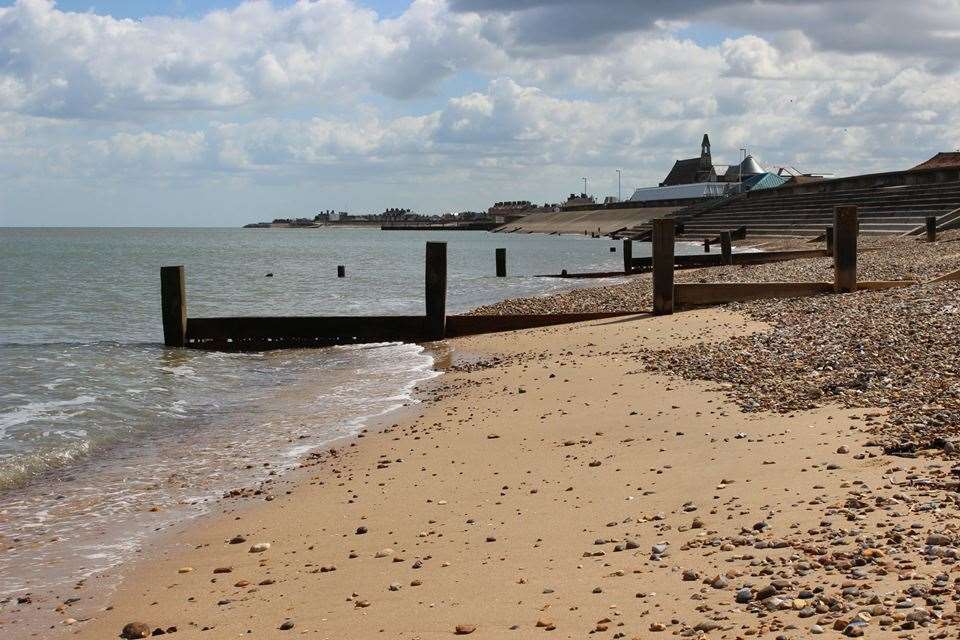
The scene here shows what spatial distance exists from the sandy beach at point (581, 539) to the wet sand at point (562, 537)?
19 mm

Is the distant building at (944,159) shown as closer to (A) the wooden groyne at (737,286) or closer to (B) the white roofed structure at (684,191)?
(B) the white roofed structure at (684,191)

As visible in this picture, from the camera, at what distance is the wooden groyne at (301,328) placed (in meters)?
19.9

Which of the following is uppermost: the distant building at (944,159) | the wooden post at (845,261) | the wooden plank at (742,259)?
the distant building at (944,159)

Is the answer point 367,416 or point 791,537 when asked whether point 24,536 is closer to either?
point 367,416

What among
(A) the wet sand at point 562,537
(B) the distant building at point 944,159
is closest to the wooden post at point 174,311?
(A) the wet sand at point 562,537

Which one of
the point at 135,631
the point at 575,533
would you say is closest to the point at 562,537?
the point at 575,533

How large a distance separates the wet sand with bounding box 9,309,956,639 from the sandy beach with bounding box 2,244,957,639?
19 millimetres

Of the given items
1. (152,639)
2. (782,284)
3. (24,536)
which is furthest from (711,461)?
(782,284)

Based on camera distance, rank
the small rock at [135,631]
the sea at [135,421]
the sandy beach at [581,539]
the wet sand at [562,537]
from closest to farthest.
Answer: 1. the sandy beach at [581,539]
2. the wet sand at [562,537]
3. the small rock at [135,631]
4. the sea at [135,421]

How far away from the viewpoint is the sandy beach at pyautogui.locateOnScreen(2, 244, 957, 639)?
472cm

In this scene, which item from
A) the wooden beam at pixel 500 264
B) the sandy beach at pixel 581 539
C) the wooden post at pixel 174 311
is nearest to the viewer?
the sandy beach at pixel 581 539

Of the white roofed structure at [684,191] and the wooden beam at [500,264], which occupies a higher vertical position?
the white roofed structure at [684,191]

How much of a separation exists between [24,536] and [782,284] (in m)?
14.3

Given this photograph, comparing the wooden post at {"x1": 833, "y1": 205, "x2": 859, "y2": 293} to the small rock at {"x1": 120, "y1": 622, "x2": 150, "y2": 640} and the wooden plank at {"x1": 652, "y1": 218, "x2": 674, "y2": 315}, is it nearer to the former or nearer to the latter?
the wooden plank at {"x1": 652, "y1": 218, "x2": 674, "y2": 315}
